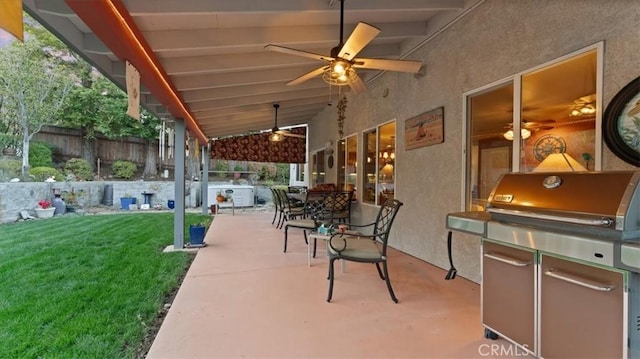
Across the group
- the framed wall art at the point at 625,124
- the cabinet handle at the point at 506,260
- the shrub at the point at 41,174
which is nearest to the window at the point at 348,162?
the cabinet handle at the point at 506,260

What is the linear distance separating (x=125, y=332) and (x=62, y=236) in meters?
4.54

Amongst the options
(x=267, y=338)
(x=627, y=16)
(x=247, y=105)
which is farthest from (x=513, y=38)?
(x=247, y=105)

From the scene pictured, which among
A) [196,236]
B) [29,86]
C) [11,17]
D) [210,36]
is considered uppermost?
[29,86]

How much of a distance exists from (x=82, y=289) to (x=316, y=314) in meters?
2.32

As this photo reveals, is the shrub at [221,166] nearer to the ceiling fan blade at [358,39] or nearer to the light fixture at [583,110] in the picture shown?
the ceiling fan blade at [358,39]

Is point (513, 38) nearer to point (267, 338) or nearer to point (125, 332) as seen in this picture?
point (267, 338)

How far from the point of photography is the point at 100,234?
18.4 ft

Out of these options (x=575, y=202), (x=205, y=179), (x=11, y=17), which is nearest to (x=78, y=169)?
(x=205, y=179)

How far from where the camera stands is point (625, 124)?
190cm

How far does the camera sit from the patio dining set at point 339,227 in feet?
9.06

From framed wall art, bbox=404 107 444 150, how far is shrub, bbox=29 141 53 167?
12083 mm

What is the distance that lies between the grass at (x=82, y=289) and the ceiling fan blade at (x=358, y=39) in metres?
2.76

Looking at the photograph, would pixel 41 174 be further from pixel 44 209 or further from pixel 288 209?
pixel 288 209

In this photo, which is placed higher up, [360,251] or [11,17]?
[11,17]
